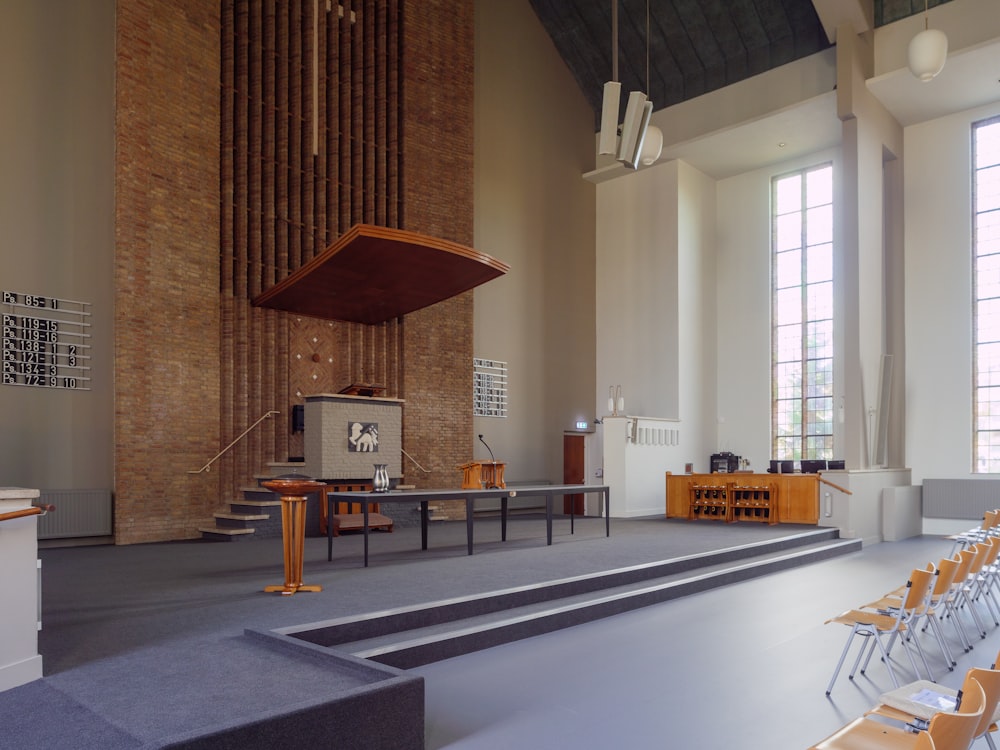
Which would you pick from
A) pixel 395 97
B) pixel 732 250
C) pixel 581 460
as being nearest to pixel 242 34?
pixel 395 97

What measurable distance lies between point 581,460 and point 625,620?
8053 millimetres

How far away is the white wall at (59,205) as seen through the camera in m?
8.47

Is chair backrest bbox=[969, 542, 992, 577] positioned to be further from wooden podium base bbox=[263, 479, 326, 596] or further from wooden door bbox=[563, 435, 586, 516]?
wooden door bbox=[563, 435, 586, 516]

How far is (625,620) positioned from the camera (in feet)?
19.5

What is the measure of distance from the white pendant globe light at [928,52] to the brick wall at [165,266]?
8.59m

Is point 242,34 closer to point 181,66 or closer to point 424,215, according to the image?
point 181,66

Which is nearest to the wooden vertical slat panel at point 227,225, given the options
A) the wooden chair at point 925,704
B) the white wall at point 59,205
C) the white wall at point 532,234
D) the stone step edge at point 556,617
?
the white wall at point 59,205

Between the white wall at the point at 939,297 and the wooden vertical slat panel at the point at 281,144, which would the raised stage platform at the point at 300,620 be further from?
the white wall at the point at 939,297

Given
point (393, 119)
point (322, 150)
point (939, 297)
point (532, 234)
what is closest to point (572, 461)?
point (532, 234)

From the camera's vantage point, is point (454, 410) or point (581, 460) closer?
point (454, 410)

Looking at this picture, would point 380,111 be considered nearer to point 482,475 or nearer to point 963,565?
point 482,475

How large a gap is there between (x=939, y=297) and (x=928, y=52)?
4.85 m

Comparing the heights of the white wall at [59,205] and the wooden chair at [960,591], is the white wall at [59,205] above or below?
Answer: above

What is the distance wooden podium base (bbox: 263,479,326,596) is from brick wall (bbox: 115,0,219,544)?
4.28 m
